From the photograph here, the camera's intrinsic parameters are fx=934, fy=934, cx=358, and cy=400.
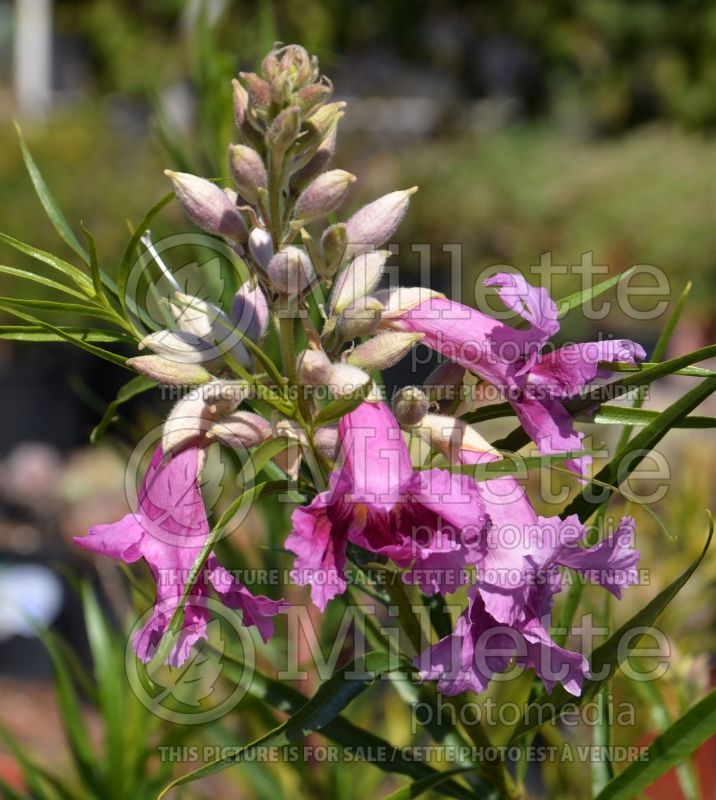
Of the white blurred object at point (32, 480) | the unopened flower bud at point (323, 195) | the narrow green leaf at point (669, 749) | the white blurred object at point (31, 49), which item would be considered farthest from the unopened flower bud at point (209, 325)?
the white blurred object at point (31, 49)

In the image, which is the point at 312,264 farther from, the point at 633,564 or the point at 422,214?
the point at 422,214

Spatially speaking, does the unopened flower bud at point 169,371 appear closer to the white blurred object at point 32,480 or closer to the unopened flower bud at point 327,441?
the unopened flower bud at point 327,441

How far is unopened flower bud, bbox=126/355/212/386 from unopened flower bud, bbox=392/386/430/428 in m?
0.14

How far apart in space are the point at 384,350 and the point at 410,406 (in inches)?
Answer: 1.8

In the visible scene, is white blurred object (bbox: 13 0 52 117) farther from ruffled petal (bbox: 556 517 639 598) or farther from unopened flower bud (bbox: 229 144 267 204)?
ruffled petal (bbox: 556 517 639 598)

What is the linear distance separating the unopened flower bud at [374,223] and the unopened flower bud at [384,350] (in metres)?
0.09

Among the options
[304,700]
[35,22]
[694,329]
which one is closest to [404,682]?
[304,700]

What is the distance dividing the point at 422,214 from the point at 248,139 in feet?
19.7

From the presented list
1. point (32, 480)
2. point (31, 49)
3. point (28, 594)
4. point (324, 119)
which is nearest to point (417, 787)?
point (324, 119)

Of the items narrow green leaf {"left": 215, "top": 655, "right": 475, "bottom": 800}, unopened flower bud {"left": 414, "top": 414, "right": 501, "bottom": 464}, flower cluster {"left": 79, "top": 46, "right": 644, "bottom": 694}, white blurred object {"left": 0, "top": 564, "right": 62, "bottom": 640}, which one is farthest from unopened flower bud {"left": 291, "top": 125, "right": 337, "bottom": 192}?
white blurred object {"left": 0, "top": 564, "right": 62, "bottom": 640}

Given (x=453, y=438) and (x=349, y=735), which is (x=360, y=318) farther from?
(x=349, y=735)

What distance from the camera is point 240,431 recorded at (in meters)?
0.67

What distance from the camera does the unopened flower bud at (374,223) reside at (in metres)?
0.73

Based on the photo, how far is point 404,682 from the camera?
2.79ft
